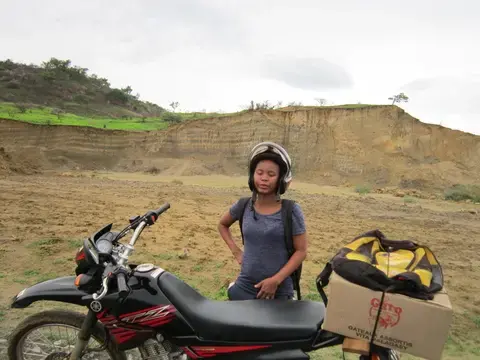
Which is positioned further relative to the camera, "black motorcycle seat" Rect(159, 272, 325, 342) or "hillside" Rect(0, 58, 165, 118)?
"hillside" Rect(0, 58, 165, 118)

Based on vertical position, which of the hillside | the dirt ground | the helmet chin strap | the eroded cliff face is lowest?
the dirt ground

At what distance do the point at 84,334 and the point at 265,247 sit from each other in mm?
1169

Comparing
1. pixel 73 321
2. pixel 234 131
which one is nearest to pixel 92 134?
pixel 234 131

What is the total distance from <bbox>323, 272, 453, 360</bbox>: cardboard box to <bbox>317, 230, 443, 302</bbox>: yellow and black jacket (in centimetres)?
4

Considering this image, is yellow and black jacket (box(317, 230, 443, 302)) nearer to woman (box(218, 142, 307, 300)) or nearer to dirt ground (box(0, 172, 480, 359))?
woman (box(218, 142, 307, 300))

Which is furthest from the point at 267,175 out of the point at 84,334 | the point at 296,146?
the point at 296,146

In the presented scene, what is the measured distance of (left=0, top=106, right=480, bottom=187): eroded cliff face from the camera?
22141mm

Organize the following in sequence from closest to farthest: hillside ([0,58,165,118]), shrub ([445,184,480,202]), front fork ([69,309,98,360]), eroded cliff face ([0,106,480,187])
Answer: front fork ([69,309,98,360]) < shrub ([445,184,480,202]) < eroded cliff face ([0,106,480,187]) < hillside ([0,58,165,118])

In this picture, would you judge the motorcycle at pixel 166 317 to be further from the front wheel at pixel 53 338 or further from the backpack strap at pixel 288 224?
the backpack strap at pixel 288 224

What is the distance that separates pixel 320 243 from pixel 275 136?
703 inches

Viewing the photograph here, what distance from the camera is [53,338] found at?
8.37 ft

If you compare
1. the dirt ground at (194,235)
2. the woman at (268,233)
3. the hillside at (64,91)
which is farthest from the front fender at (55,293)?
the hillside at (64,91)

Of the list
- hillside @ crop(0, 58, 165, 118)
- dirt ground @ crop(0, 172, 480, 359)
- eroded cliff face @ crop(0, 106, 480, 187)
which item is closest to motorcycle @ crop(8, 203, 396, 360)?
dirt ground @ crop(0, 172, 480, 359)

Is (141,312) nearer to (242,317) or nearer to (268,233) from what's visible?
(242,317)
